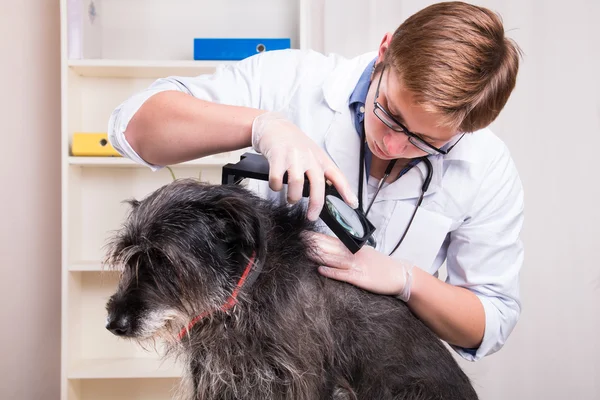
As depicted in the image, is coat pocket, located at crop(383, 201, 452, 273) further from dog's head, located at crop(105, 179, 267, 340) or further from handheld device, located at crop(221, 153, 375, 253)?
dog's head, located at crop(105, 179, 267, 340)

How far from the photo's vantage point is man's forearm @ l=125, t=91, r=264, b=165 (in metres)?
1.31

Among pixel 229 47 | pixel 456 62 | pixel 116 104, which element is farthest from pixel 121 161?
pixel 456 62

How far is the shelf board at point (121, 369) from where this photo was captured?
2.74 meters

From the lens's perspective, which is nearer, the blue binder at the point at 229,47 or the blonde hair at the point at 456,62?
the blonde hair at the point at 456,62

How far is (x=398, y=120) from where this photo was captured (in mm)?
A: 1321

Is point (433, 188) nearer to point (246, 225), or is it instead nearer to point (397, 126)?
point (397, 126)

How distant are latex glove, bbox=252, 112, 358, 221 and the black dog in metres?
0.10

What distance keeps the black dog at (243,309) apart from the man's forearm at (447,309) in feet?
0.49

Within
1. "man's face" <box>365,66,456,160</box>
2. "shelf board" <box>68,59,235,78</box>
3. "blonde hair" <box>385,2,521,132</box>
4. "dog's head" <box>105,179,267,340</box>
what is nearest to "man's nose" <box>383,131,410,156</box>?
"man's face" <box>365,66,456,160</box>

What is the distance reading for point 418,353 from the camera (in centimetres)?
131

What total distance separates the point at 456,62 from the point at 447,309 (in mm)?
585
